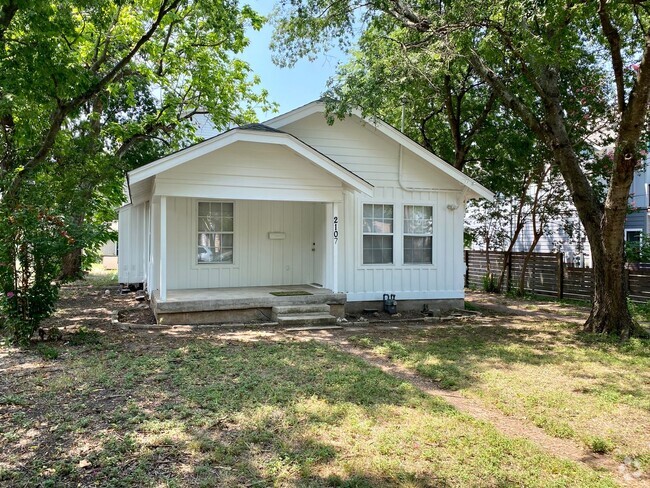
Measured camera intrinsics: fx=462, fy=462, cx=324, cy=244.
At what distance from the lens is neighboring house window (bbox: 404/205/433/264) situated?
11133mm

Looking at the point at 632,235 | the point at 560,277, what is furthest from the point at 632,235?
the point at 560,277

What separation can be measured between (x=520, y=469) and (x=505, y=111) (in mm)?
12633

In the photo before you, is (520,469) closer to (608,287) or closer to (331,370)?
(331,370)

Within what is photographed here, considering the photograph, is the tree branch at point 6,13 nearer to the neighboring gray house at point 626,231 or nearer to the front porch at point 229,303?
the front porch at point 229,303

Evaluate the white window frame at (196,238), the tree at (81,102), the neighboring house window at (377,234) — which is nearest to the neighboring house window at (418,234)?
the neighboring house window at (377,234)

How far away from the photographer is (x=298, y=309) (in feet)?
30.3

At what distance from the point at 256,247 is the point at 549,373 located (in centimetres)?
712

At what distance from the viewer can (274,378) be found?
17.8ft

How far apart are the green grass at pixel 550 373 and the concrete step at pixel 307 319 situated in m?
1.16

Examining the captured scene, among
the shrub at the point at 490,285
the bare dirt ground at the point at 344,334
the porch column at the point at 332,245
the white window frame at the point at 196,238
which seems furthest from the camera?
the shrub at the point at 490,285

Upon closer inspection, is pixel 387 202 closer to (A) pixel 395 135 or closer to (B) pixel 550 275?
(A) pixel 395 135

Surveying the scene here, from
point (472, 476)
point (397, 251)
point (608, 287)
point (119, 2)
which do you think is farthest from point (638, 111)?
point (119, 2)

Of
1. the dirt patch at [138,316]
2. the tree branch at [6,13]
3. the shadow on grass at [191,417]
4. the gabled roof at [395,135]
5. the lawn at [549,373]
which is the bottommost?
the lawn at [549,373]

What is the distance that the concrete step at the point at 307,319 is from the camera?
8.94 meters
